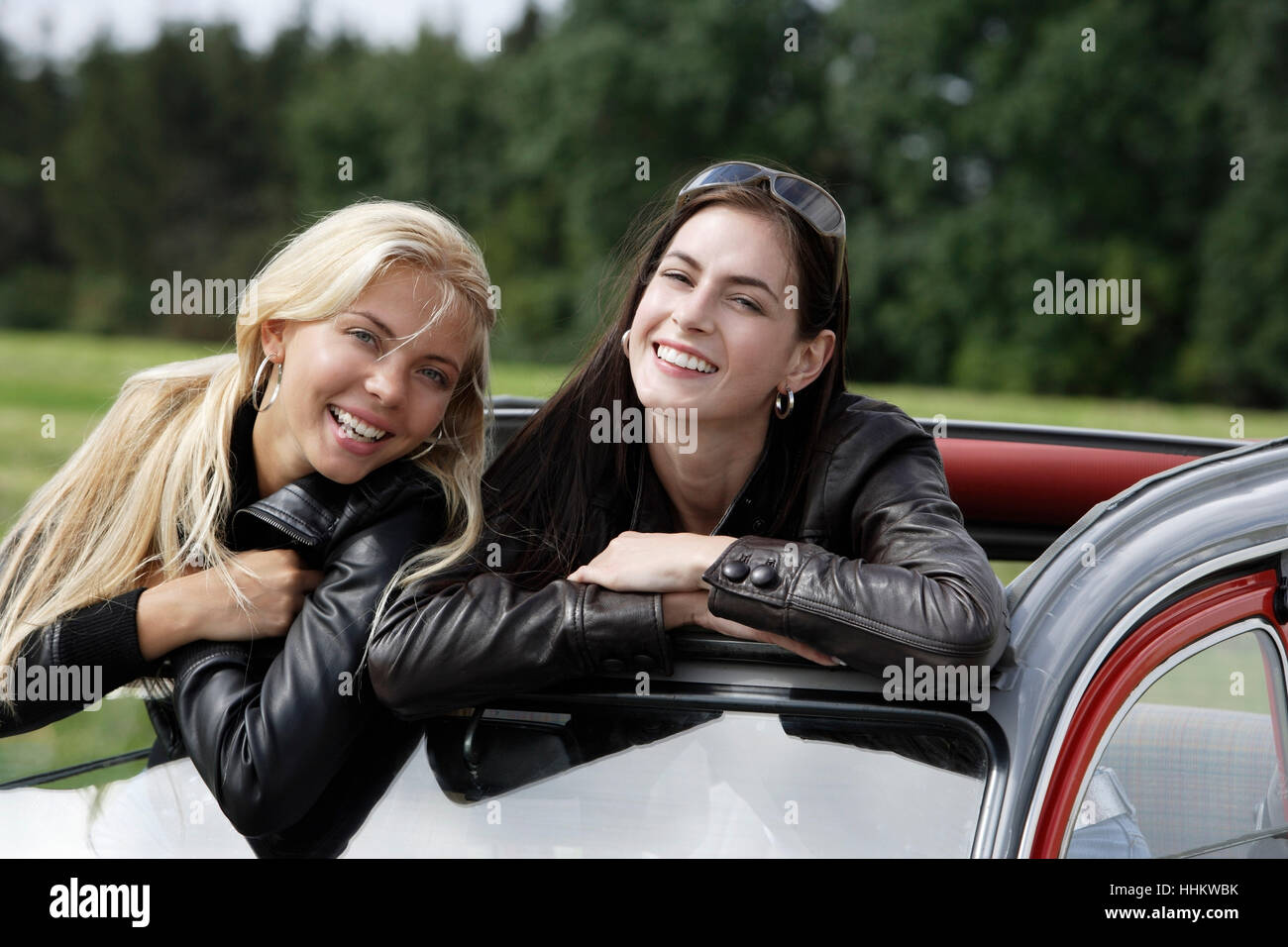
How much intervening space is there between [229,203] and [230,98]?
3955 millimetres

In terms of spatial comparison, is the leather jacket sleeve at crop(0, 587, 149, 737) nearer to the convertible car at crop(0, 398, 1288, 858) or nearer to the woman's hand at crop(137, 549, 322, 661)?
the woman's hand at crop(137, 549, 322, 661)

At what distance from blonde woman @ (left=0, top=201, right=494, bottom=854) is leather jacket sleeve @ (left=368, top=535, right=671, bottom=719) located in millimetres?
85

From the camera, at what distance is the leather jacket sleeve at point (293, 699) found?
1854 millimetres

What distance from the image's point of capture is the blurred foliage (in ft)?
70.1

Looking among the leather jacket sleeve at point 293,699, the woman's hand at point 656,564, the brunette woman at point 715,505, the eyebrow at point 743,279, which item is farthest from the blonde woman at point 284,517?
the eyebrow at point 743,279

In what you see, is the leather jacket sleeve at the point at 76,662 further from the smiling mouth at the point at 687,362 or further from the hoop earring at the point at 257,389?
the smiling mouth at the point at 687,362

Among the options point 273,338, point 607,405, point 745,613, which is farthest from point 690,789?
point 273,338

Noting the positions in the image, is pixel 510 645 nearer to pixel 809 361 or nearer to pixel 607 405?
pixel 607 405

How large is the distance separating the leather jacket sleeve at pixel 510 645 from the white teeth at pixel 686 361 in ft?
1.70

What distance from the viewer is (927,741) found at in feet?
5.63

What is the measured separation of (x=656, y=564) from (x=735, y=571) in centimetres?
14

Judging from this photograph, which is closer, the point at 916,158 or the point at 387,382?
the point at 387,382

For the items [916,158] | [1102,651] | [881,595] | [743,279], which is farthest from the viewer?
[916,158]
